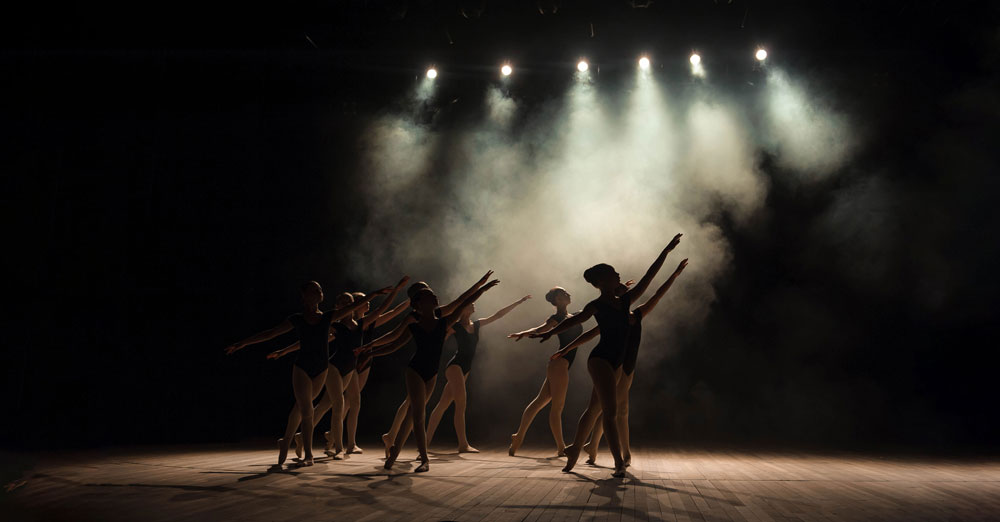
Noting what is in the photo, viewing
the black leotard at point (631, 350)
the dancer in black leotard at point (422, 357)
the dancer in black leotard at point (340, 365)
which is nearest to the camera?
the dancer in black leotard at point (422, 357)

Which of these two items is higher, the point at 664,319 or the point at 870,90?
the point at 870,90

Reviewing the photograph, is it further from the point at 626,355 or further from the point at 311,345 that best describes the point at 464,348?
the point at 626,355

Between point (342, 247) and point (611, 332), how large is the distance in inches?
224

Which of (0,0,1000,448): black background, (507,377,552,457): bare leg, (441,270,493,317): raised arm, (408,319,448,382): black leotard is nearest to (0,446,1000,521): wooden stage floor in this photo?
(507,377,552,457): bare leg

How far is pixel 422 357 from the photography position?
4.56 meters

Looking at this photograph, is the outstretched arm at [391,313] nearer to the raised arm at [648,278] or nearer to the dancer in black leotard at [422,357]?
the dancer in black leotard at [422,357]

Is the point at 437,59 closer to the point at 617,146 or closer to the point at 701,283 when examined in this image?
the point at 617,146

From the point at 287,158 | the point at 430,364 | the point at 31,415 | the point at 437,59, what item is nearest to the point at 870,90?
the point at 437,59

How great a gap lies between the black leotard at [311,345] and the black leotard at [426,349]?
2.51 ft

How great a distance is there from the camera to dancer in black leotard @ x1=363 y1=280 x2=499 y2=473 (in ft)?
14.9

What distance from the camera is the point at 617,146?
9016mm

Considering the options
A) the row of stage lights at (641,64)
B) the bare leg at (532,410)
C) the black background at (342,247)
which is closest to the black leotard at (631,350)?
the bare leg at (532,410)

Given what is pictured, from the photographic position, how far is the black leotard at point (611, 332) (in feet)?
14.2

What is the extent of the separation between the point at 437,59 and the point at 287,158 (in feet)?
8.58
